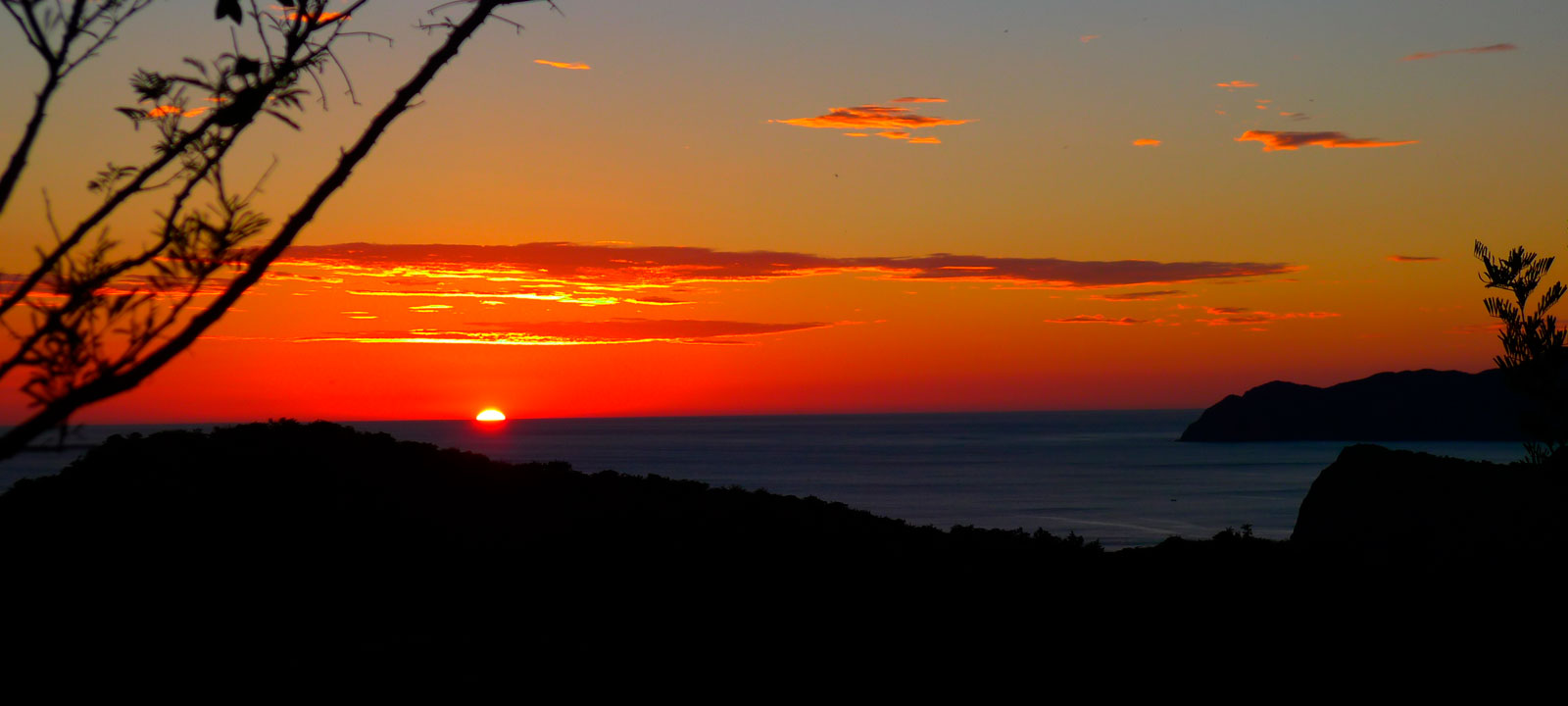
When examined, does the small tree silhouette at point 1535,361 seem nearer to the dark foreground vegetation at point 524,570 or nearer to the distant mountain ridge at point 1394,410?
the dark foreground vegetation at point 524,570

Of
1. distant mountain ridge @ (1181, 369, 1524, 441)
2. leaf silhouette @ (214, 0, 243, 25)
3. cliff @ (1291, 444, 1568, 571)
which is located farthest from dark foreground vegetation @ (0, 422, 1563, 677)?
distant mountain ridge @ (1181, 369, 1524, 441)

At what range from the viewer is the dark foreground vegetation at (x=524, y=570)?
486 inches

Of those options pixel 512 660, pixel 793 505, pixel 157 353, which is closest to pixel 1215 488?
pixel 793 505

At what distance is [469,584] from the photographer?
14.1m

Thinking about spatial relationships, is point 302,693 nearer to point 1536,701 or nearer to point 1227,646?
point 1227,646

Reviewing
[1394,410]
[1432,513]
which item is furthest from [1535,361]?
[1394,410]

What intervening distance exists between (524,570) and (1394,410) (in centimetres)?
19334

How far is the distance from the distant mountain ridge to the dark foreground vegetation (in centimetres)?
17149

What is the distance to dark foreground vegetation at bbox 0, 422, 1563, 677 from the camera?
40.5 ft

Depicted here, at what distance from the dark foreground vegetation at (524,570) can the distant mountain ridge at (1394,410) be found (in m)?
171

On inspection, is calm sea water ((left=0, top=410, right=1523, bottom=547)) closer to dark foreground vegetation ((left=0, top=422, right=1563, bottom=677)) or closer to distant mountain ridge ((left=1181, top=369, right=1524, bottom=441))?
distant mountain ridge ((left=1181, top=369, right=1524, bottom=441))

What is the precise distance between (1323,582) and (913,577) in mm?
5014

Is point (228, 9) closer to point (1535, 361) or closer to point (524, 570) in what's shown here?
point (524, 570)

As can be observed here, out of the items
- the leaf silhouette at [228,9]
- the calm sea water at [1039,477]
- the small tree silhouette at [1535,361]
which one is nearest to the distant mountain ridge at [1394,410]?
the calm sea water at [1039,477]
